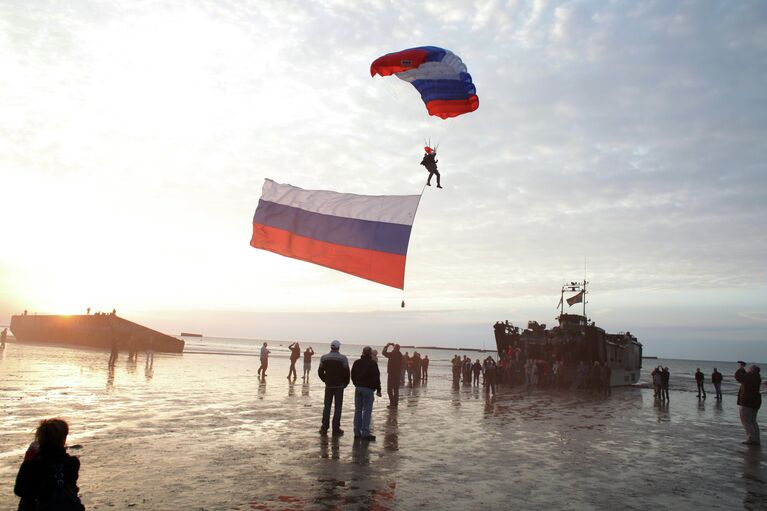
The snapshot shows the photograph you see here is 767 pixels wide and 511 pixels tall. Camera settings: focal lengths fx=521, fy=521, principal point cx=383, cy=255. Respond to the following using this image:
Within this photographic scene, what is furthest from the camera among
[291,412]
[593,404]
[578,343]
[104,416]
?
[578,343]

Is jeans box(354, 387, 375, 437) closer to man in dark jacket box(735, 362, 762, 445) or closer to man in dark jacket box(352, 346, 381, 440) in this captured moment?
man in dark jacket box(352, 346, 381, 440)

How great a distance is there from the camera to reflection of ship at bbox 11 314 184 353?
48.8 m

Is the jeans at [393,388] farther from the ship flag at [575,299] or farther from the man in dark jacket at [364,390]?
the ship flag at [575,299]

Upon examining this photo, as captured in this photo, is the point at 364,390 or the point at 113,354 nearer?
the point at 364,390

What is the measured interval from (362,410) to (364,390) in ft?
1.19

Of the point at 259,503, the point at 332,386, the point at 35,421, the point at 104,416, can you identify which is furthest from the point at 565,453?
the point at 35,421

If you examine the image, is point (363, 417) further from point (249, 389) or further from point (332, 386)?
point (249, 389)

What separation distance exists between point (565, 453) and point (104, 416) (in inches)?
355

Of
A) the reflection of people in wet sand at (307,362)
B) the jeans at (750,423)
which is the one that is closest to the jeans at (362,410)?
the jeans at (750,423)

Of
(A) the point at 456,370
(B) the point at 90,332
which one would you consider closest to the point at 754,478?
(A) the point at 456,370

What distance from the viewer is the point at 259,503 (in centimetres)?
554

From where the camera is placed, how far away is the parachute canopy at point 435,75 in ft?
41.7

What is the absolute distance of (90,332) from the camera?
171 ft

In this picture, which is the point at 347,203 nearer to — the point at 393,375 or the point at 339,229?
the point at 339,229
